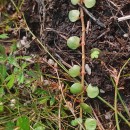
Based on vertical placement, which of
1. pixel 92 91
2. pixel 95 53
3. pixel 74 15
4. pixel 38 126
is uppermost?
pixel 74 15

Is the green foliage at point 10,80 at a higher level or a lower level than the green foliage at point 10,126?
higher

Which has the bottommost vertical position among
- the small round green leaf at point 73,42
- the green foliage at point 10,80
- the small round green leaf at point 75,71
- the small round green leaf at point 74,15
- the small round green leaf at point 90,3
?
the green foliage at point 10,80

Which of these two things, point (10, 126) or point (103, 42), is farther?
point (103, 42)

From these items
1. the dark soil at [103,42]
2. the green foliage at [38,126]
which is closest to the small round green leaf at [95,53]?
the dark soil at [103,42]

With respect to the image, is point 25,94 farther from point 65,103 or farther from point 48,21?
point 48,21

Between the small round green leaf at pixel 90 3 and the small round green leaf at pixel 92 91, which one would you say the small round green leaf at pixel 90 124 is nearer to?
the small round green leaf at pixel 92 91

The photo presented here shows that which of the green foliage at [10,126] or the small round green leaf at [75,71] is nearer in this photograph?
the green foliage at [10,126]

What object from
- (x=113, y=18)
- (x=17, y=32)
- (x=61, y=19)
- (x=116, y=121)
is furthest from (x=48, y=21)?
(x=116, y=121)

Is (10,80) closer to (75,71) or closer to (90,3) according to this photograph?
(75,71)

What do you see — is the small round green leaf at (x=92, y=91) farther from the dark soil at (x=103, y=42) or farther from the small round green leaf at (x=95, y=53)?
the small round green leaf at (x=95, y=53)

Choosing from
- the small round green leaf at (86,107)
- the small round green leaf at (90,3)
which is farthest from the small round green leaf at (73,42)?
the small round green leaf at (86,107)

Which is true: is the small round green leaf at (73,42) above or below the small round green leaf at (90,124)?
above

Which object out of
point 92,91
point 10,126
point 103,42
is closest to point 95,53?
point 103,42

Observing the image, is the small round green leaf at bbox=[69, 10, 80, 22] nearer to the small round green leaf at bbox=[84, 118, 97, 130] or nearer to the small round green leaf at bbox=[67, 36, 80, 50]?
the small round green leaf at bbox=[67, 36, 80, 50]
